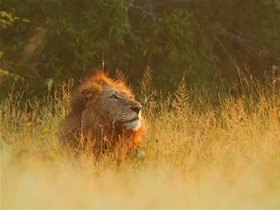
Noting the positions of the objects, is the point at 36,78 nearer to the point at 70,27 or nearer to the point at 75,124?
the point at 70,27

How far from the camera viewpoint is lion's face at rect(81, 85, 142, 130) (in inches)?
313

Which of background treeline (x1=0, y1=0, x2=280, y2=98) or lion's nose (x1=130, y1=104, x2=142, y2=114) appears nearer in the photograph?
lion's nose (x1=130, y1=104, x2=142, y2=114)

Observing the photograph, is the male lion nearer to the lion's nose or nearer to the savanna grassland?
the lion's nose

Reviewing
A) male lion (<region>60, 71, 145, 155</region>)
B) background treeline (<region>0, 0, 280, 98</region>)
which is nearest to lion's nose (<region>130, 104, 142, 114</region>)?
male lion (<region>60, 71, 145, 155</region>)

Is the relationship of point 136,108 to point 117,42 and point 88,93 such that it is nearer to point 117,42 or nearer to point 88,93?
point 88,93

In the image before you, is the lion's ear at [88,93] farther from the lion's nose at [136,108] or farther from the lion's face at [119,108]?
the lion's nose at [136,108]

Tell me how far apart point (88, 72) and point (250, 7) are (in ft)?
10.2

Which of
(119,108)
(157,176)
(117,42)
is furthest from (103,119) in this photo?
(117,42)

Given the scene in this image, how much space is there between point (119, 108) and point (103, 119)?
0.21 metres

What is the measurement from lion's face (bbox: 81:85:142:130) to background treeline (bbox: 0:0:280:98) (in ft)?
17.0

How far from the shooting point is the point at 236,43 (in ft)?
51.1

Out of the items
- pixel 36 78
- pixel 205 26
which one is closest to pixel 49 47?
pixel 36 78

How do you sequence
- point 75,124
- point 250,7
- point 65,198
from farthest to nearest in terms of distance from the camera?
point 250,7
point 75,124
point 65,198

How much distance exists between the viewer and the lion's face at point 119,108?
7941mm
